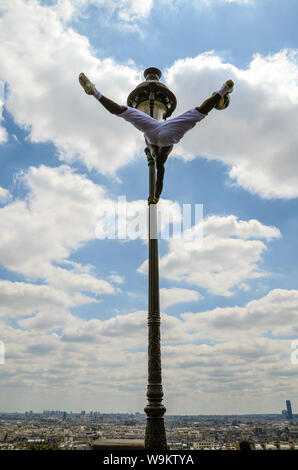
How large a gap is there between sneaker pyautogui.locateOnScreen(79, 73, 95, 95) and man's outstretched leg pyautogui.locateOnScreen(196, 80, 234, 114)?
1828 mm

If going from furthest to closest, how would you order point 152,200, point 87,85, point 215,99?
1. point 152,200
2. point 87,85
3. point 215,99

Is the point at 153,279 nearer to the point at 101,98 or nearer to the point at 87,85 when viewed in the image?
the point at 101,98

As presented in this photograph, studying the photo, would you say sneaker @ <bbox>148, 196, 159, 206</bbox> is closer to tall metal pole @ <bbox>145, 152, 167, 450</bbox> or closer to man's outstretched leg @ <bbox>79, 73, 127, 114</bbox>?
tall metal pole @ <bbox>145, 152, 167, 450</bbox>

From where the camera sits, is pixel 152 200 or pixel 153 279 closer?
pixel 153 279

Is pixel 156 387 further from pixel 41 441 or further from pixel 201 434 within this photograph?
pixel 201 434

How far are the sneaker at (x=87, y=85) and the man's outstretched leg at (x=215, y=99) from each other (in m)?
1.83

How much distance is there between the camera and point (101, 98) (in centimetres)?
602

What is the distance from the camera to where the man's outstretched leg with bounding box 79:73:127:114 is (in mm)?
6000

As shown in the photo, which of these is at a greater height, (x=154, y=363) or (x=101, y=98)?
(x=101, y=98)

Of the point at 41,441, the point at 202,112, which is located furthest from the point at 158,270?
the point at 41,441

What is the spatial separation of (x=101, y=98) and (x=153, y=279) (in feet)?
10.7

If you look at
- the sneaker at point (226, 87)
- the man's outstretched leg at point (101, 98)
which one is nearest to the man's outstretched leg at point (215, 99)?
the sneaker at point (226, 87)

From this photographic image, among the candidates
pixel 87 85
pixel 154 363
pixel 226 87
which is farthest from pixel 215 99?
pixel 154 363

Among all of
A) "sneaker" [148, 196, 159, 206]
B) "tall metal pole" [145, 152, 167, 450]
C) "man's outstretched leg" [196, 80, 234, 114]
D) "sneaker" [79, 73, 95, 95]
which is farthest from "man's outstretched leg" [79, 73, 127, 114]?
"tall metal pole" [145, 152, 167, 450]
